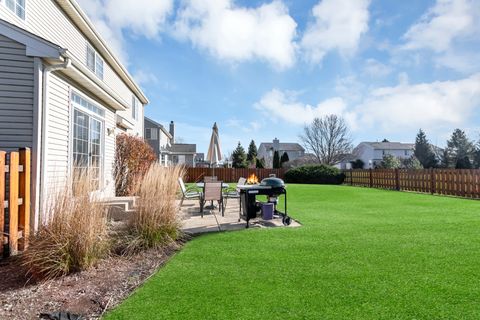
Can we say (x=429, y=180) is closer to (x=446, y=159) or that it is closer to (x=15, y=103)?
(x=15, y=103)

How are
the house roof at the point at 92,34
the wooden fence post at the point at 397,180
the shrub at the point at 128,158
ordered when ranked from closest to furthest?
the house roof at the point at 92,34 → the shrub at the point at 128,158 → the wooden fence post at the point at 397,180

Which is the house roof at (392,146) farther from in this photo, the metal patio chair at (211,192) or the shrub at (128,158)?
the metal patio chair at (211,192)

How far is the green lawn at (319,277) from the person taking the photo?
2.78 m

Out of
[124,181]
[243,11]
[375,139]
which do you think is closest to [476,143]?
[375,139]

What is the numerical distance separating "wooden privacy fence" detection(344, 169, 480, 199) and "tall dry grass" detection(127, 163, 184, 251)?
13.8m

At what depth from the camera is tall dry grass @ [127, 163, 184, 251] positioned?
479cm

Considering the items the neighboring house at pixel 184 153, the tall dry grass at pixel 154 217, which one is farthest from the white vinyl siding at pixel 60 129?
the neighboring house at pixel 184 153

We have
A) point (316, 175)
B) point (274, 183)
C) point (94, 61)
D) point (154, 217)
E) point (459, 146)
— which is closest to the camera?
Result: point (154, 217)

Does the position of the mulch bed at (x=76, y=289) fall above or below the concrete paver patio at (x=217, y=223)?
below

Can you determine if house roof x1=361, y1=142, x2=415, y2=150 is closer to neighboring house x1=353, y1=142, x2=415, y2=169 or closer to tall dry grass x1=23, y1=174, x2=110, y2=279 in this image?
neighboring house x1=353, y1=142, x2=415, y2=169

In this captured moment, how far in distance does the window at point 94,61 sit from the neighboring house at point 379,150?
47.9 m

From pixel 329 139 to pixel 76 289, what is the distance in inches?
1707

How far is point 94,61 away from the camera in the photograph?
40.7 feet

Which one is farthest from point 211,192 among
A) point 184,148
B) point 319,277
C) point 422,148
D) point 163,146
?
point 422,148
